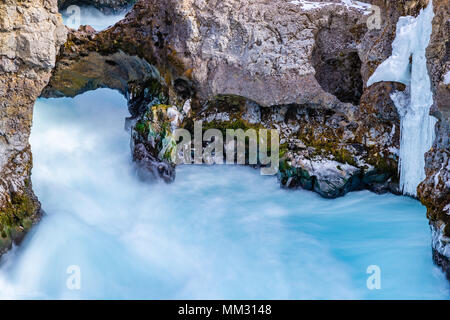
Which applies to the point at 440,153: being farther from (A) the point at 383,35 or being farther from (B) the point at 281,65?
(B) the point at 281,65

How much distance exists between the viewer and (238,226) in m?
5.42

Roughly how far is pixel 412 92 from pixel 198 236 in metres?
3.41

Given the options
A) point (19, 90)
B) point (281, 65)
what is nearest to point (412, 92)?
point (281, 65)

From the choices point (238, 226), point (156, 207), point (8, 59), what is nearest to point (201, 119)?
point (156, 207)

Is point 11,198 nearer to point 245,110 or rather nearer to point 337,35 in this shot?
point 245,110

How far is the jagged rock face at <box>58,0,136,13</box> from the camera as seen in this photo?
40.3 ft

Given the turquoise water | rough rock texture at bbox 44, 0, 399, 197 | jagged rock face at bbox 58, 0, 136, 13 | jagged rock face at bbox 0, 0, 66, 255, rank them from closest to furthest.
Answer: the turquoise water, jagged rock face at bbox 0, 0, 66, 255, rough rock texture at bbox 44, 0, 399, 197, jagged rock face at bbox 58, 0, 136, 13

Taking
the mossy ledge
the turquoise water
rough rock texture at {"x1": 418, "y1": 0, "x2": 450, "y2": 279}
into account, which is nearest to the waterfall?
the turquoise water

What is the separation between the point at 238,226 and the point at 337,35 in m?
3.57

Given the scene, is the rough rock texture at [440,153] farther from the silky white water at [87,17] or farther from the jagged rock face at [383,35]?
the silky white water at [87,17]

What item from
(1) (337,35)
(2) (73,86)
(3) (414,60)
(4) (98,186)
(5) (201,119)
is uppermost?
(1) (337,35)

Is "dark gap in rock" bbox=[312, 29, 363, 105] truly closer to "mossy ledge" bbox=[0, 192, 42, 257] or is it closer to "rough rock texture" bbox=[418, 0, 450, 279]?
"rough rock texture" bbox=[418, 0, 450, 279]

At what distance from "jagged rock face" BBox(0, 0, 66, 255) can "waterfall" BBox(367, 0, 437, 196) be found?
175 inches

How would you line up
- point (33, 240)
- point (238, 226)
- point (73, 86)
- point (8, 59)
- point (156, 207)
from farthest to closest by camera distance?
point (73, 86)
point (156, 207)
point (238, 226)
point (33, 240)
point (8, 59)
